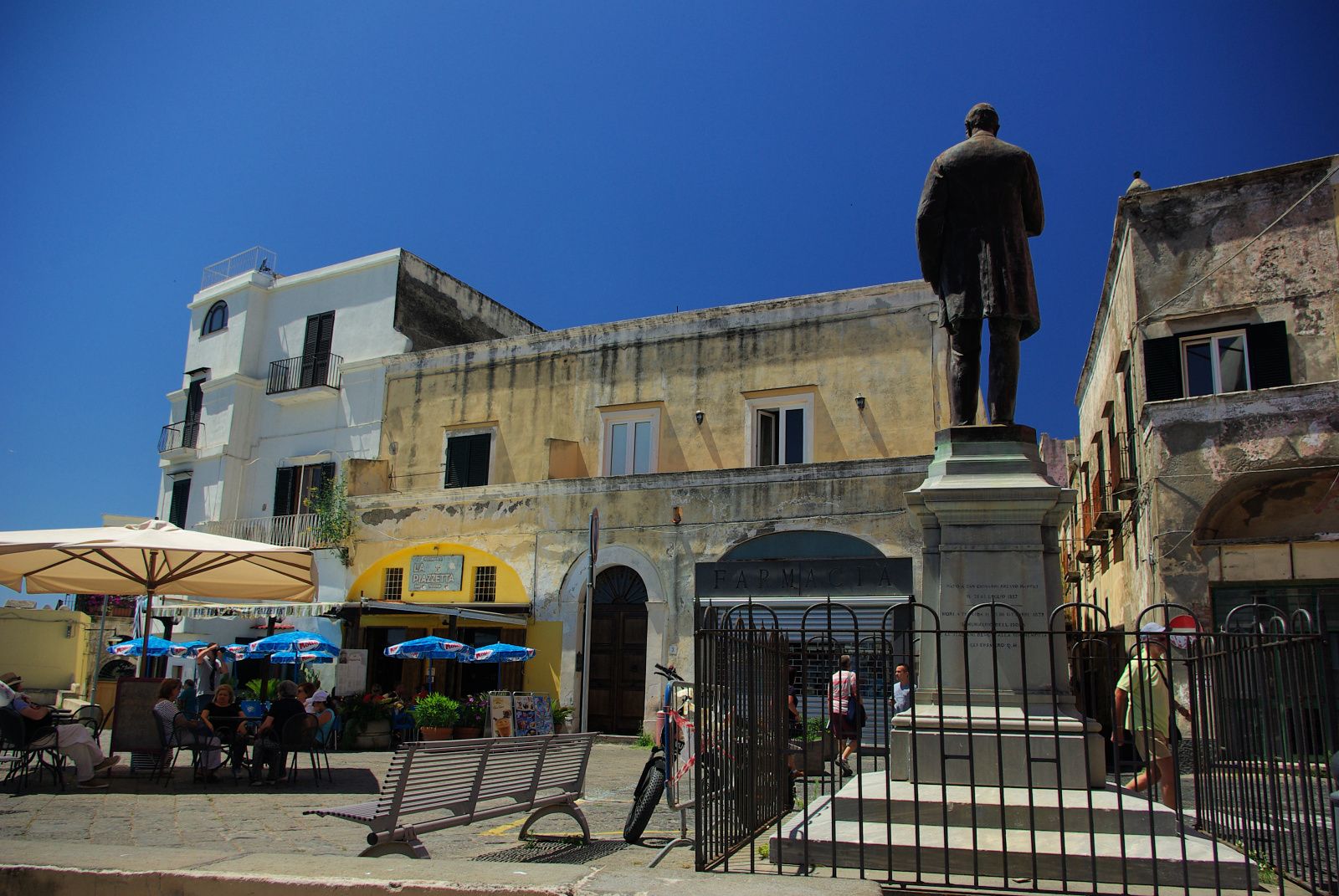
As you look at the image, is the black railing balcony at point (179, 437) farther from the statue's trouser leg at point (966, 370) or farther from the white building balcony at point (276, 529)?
the statue's trouser leg at point (966, 370)

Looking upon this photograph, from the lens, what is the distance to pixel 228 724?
1138 centimetres

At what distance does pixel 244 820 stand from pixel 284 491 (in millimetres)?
19196

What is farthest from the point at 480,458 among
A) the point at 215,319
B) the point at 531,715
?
the point at 215,319

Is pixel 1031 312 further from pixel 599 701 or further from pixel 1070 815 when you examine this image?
pixel 599 701

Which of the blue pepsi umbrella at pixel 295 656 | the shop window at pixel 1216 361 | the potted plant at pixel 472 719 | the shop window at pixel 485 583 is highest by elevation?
the shop window at pixel 1216 361

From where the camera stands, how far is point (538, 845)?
7746 mm

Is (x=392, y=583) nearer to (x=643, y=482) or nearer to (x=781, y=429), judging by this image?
(x=643, y=482)

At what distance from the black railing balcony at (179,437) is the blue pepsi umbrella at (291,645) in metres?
11.7

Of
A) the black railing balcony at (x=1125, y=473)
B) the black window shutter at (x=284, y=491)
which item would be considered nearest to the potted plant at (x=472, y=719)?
the black railing balcony at (x=1125, y=473)

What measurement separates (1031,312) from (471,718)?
40.8 feet

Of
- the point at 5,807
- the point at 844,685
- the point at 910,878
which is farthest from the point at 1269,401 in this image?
the point at 5,807

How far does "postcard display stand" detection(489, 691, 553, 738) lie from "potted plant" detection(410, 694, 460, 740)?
0.92 metres

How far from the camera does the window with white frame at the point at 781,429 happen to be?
20578mm

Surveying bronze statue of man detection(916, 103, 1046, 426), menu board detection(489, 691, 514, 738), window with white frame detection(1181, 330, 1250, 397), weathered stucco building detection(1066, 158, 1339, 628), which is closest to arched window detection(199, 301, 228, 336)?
menu board detection(489, 691, 514, 738)
